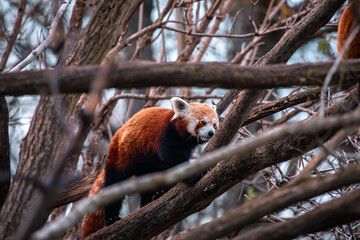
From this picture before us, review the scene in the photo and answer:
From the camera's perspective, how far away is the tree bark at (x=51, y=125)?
3.82 m

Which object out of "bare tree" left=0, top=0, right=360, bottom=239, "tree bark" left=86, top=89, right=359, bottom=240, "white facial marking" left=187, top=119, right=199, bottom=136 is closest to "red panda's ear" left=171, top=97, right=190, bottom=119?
"white facial marking" left=187, top=119, right=199, bottom=136

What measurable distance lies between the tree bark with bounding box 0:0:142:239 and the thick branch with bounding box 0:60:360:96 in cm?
119

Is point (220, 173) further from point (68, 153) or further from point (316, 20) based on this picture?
point (68, 153)

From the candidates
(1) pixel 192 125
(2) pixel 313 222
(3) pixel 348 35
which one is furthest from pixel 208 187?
(3) pixel 348 35

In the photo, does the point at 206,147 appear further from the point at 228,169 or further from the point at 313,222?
the point at 313,222

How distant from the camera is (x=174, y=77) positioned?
2.26 metres

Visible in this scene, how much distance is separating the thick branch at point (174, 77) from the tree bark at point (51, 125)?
3.92 feet

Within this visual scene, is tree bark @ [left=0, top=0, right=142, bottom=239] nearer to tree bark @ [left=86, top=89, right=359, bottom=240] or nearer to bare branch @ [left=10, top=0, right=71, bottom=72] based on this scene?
bare branch @ [left=10, top=0, right=71, bottom=72]

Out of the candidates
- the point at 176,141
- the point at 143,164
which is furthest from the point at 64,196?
the point at 176,141

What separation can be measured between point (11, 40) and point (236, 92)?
239cm

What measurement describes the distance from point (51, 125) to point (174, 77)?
95.4 inches

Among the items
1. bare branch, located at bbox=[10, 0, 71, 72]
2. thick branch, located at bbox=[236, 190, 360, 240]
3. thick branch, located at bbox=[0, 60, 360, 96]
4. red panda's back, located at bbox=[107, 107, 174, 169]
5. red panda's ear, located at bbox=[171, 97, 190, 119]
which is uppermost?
bare branch, located at bbox=[10, 0, 71, 72]

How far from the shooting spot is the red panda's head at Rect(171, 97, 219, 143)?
4.48m

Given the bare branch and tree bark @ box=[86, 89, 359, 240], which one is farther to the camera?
the bare branch
